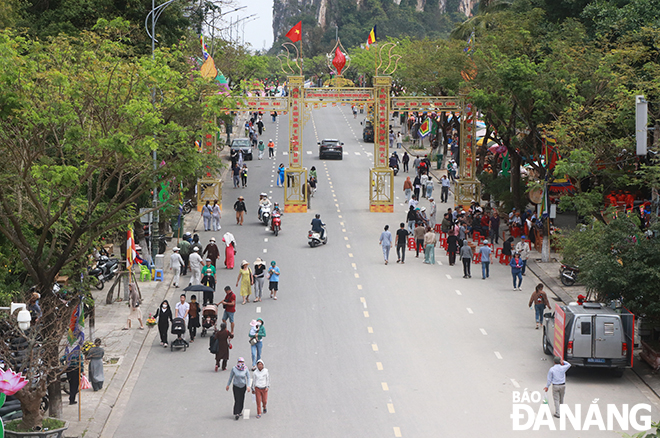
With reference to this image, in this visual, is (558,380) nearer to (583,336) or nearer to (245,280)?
(583,336)

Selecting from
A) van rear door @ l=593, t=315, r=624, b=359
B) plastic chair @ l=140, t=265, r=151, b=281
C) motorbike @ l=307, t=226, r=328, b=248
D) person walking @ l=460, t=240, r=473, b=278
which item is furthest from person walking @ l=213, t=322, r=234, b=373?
motorbike @ l=307, t=226, r=328, b=248

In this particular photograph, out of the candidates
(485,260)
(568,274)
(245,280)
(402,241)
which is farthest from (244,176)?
(568,274)

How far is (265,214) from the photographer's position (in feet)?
128

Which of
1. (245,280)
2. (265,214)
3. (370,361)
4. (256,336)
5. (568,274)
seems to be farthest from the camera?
(265,214)

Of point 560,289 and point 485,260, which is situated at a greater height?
point 485,260

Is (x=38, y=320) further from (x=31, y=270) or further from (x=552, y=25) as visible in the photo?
(x=552, y=25)

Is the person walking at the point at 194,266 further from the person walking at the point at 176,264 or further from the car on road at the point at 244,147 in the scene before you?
the car on road at the point at 244,147

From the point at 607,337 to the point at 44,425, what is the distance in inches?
485

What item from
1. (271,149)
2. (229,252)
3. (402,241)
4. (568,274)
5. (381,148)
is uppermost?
(271,149)

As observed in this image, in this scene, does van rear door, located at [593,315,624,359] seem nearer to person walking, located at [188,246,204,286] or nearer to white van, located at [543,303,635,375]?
white van, located at [543,303,635,375]

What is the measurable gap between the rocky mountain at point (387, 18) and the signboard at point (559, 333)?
135 meters

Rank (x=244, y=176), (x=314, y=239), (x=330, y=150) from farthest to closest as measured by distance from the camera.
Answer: (x=330, y=150), (x=244, y=176), (x=314, y=239)

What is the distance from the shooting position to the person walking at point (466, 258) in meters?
30.1

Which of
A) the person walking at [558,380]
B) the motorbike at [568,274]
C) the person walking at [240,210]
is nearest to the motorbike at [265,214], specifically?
the person walking at [240,210]
